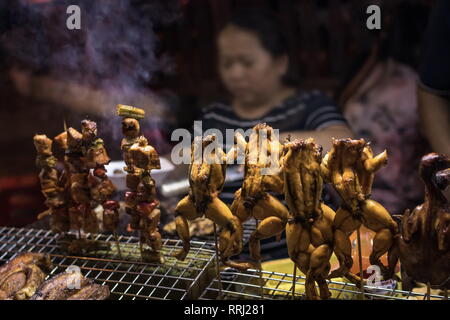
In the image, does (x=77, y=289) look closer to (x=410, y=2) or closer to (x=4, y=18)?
(x=4, y=18)

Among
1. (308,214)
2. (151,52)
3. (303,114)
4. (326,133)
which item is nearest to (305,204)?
(308,214)

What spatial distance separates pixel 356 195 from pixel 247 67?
1255 mm

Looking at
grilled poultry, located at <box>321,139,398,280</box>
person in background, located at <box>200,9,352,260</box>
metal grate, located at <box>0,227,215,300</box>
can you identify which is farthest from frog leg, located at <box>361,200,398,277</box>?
person in background, located at <box>200,9,352,260</box>

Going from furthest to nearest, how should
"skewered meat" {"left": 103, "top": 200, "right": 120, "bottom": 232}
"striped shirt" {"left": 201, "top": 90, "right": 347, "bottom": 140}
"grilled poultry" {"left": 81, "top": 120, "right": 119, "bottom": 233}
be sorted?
"striped shirt" {"left": 201, "top": 90, "right": 347, "bottom": 140}, "skewered meat" {"left": 103, "top": 200, "right": 120, "bottom": 232}, "grilled poultry" {"left": 81, "top": 120, "right": 119, "bottom": 233}

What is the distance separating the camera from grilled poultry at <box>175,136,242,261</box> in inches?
61.8

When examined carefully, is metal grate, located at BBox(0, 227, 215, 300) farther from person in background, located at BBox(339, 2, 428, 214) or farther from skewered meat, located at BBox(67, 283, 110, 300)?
person in background, located at BBox(339, 2, 428, 214)

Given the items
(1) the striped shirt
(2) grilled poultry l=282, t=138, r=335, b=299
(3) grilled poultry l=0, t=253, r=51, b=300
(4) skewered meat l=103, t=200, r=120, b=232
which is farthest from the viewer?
(1) the striped shirt

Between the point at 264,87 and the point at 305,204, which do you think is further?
the point at 264,87

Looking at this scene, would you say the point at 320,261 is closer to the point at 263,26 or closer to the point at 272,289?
the point at 272,289

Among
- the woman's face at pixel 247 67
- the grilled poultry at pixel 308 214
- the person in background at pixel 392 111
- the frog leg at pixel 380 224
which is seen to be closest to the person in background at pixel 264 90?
the woman's face at pixel 247 67

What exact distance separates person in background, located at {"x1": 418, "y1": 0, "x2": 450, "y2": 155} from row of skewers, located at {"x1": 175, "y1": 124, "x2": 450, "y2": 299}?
1.15 m

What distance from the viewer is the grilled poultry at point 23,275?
1.82 metres

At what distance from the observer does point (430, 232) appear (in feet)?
4.44

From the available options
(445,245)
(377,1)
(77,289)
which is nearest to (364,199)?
(445,245)
